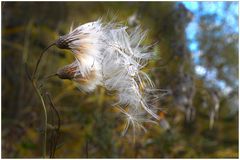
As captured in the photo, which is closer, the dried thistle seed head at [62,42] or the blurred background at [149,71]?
the dried thistle seed head at [62,42]

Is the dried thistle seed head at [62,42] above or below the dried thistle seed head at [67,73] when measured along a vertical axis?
above

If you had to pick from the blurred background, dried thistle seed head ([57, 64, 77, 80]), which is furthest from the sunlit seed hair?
the blurred background

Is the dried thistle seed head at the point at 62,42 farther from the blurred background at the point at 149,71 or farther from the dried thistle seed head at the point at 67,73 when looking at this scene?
the blurred background at the point at 149,71

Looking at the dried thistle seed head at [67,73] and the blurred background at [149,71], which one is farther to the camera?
the blurred background at [149,71]

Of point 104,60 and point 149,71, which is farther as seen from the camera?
point 149,71

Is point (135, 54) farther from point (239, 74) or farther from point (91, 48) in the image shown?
point (239, 74)

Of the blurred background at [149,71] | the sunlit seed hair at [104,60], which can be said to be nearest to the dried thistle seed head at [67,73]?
the sunlit seed hair at [104,60]

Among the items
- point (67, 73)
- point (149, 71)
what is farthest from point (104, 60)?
point (149, 71)

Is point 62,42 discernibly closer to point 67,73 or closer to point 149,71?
point 67,73

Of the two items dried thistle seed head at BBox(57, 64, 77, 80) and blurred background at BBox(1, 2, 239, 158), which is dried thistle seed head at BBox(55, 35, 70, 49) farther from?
blurred background at BBox(1, 2, 239, 158)
